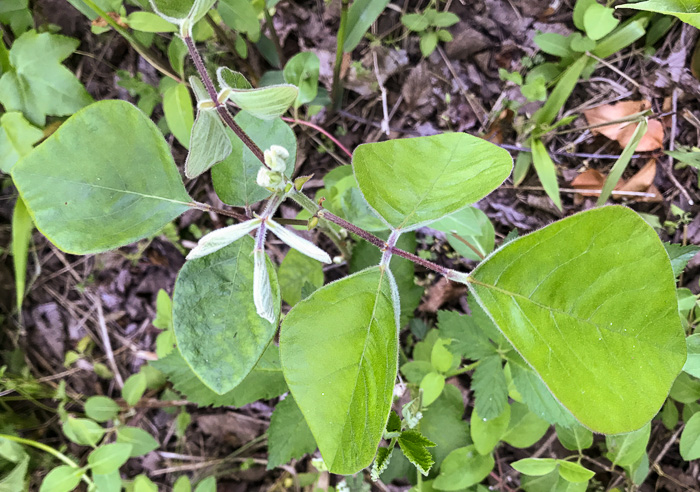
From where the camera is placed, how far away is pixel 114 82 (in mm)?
2068

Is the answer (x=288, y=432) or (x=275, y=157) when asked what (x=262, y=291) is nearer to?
(x=275, y=157)

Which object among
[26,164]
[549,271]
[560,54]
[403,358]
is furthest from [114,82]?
[549,271]

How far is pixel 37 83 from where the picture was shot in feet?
5.32

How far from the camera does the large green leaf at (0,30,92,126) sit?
5.27 ft

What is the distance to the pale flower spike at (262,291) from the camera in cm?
79

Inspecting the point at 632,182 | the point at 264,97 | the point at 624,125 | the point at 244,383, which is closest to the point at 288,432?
the point at 244,383

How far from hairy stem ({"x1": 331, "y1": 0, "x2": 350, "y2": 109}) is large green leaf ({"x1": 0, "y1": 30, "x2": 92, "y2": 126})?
0.94 metres

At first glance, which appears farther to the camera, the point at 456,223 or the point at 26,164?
the point at 456,223

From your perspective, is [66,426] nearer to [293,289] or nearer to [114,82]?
[293,289]

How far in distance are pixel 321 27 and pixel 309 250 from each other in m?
1.48

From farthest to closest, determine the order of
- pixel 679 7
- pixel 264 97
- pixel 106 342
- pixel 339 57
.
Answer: pixel 106 342 → pixel 339 57 → pixel 679 7 → pixel 264 97

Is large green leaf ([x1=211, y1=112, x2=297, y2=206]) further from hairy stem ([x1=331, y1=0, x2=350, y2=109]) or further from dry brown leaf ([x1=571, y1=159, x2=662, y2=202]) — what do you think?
dry brown leaf ([x1=571, y1=159, x2=662, y2=202])

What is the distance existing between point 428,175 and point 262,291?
41 centimetres

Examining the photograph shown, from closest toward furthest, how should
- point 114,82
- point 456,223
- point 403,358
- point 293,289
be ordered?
point 456,223, point 293,289, point 403,358, point 114,82
